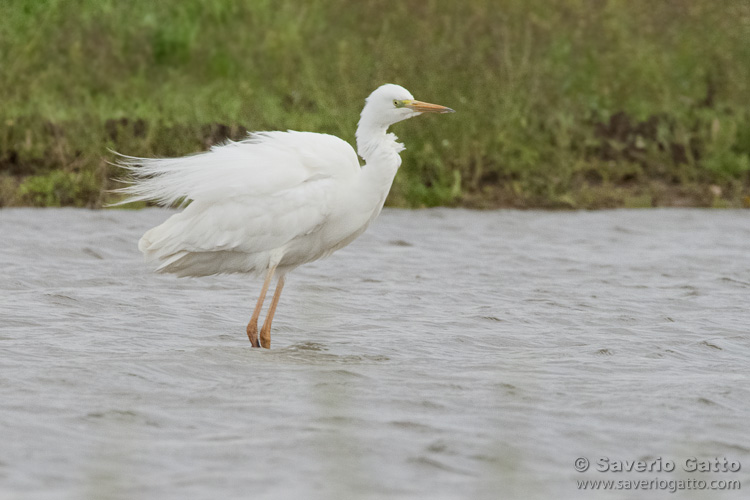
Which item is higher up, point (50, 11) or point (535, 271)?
point (50, 11)

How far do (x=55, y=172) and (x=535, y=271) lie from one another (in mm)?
5309

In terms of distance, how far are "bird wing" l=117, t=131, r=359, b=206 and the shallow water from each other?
2.62 feet

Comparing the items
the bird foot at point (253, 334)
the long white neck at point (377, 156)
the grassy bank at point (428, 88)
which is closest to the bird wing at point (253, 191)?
the long white neck at point (377, 156)

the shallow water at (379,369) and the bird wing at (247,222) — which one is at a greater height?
the bird wing at (247,222)

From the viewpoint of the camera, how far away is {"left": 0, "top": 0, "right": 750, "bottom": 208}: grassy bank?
1320 cm

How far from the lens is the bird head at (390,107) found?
7324 millimetres

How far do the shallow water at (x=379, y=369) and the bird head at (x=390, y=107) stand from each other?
4.01 feet

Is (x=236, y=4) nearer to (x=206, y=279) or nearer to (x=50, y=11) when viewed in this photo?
(x=50, y=11)

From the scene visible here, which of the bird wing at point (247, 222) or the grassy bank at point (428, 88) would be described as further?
the grassy bank at point (428, 88)

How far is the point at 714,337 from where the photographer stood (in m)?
7.54

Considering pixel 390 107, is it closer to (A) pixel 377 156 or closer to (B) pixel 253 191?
(A) pixel 377 156

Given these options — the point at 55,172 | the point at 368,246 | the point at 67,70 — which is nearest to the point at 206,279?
the point at 368,246

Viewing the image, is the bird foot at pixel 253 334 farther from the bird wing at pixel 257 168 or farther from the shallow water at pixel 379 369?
the bird wing at pixel 257 168

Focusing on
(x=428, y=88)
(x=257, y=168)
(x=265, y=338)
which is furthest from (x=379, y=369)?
(x=428, y=88)
